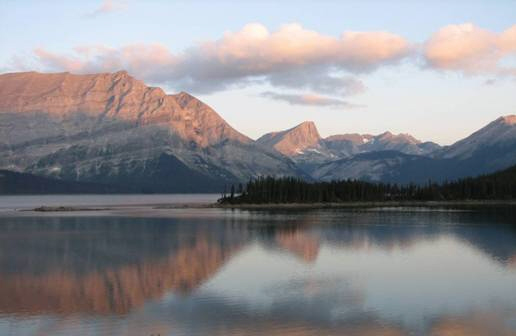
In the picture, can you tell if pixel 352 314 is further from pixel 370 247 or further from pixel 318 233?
pixel 318 233

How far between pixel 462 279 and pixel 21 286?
46834 mm

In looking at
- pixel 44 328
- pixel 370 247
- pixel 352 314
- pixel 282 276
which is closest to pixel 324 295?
pixel 352 314

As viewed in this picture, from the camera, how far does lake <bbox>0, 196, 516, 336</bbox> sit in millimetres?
47000

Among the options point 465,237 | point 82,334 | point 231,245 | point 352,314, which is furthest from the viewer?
point 465,237

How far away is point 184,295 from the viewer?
191ft

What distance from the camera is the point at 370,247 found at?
330 feet

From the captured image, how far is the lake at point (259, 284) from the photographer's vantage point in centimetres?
4700

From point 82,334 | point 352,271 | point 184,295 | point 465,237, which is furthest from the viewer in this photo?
point 465,237

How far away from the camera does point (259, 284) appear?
65062 mm

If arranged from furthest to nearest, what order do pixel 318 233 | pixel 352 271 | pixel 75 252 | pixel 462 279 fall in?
pixel 318 233, pixel 75 252, pixel 352 271, pixel 462 279

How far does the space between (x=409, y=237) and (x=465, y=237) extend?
33.5ft

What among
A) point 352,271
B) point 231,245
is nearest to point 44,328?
point 352,271

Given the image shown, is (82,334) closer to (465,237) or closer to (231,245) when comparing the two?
(231,245)

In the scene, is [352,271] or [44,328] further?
[352,271]
